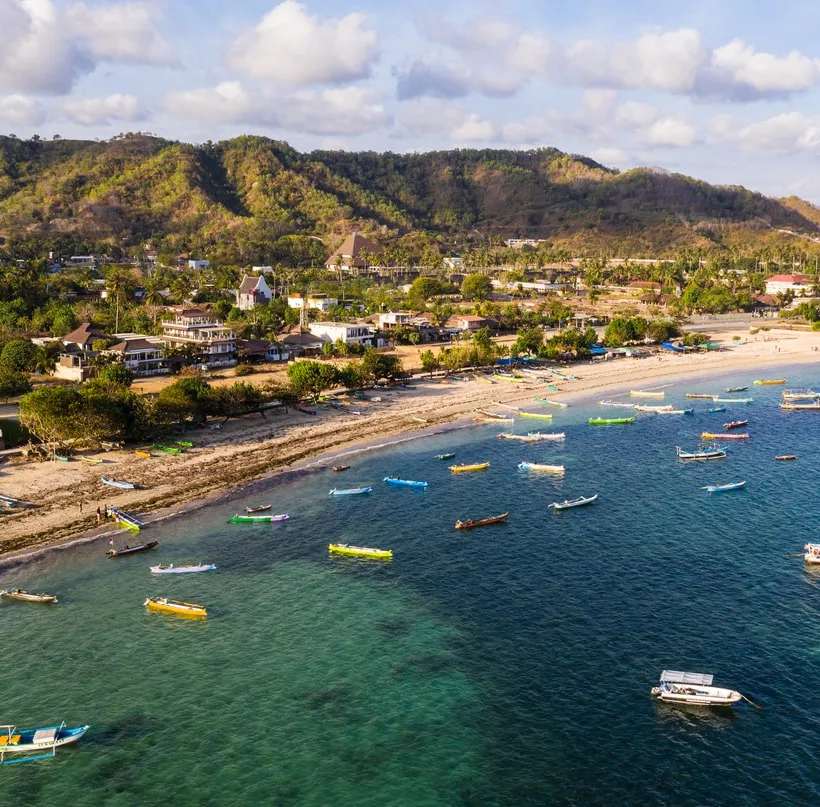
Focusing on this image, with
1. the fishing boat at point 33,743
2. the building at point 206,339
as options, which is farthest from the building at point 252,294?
the fishing boat at point 33,743

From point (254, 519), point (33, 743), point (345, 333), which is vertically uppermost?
point (345, 333)

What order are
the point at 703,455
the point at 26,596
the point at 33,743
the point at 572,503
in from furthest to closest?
the point at 703,455 < the point at 572,503 < the point at 26,596 < the point at 33,743

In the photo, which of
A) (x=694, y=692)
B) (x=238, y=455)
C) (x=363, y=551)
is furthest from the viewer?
(x=238, y=455)

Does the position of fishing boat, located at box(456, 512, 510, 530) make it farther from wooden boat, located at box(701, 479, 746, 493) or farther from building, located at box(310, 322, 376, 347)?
building, located at box(310, 322, 376, 347)

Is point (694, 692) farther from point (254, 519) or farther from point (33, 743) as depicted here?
point (254, 519)

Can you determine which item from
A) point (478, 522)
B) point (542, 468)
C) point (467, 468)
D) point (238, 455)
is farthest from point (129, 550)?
point (542, 468)

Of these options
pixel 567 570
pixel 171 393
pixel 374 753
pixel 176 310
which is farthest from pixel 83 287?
pixel 374 753

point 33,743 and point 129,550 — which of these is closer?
point 33,743
